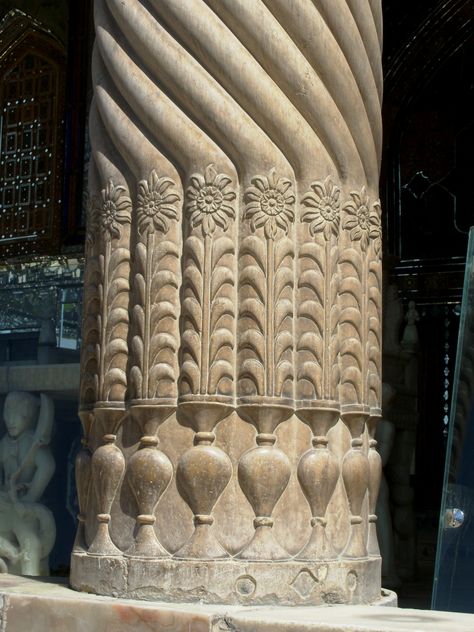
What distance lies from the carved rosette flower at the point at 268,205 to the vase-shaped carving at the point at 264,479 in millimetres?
417

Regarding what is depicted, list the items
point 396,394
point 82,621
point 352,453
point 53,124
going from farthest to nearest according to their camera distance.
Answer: point 53,124, point 396,394, point 352,453, point 82,621

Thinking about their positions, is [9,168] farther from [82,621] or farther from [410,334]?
[82,621]

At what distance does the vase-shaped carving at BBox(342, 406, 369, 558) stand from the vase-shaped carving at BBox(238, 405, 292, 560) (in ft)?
0.60

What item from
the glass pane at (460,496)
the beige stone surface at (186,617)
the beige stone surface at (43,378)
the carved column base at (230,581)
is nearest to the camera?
the beige stone surface at (186,617)

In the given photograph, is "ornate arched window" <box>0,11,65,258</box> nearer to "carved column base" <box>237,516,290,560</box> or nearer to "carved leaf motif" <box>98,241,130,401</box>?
"carved leaf motif" <box>98,241,130,401</box>

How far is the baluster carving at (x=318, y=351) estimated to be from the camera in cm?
263

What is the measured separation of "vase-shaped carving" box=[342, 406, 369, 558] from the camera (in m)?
2.72

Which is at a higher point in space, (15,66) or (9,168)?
(15,66)

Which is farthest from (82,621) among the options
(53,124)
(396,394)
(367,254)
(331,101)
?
(53,124)

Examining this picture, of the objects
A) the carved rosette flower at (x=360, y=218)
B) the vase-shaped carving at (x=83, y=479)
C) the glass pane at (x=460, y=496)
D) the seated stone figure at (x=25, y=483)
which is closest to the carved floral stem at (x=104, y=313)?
the vase-shaped carving at (x=83, y=479)

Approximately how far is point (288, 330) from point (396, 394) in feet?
13.8

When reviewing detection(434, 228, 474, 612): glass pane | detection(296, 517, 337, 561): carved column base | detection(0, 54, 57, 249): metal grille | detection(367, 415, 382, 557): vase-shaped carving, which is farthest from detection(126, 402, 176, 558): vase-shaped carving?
detection(0, 54, 57, 249): metal grille

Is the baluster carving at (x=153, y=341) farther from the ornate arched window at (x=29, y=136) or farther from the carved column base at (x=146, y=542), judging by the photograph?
the ornate arched window at (x=29, y=136)

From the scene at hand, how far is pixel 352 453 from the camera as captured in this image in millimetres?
2742
